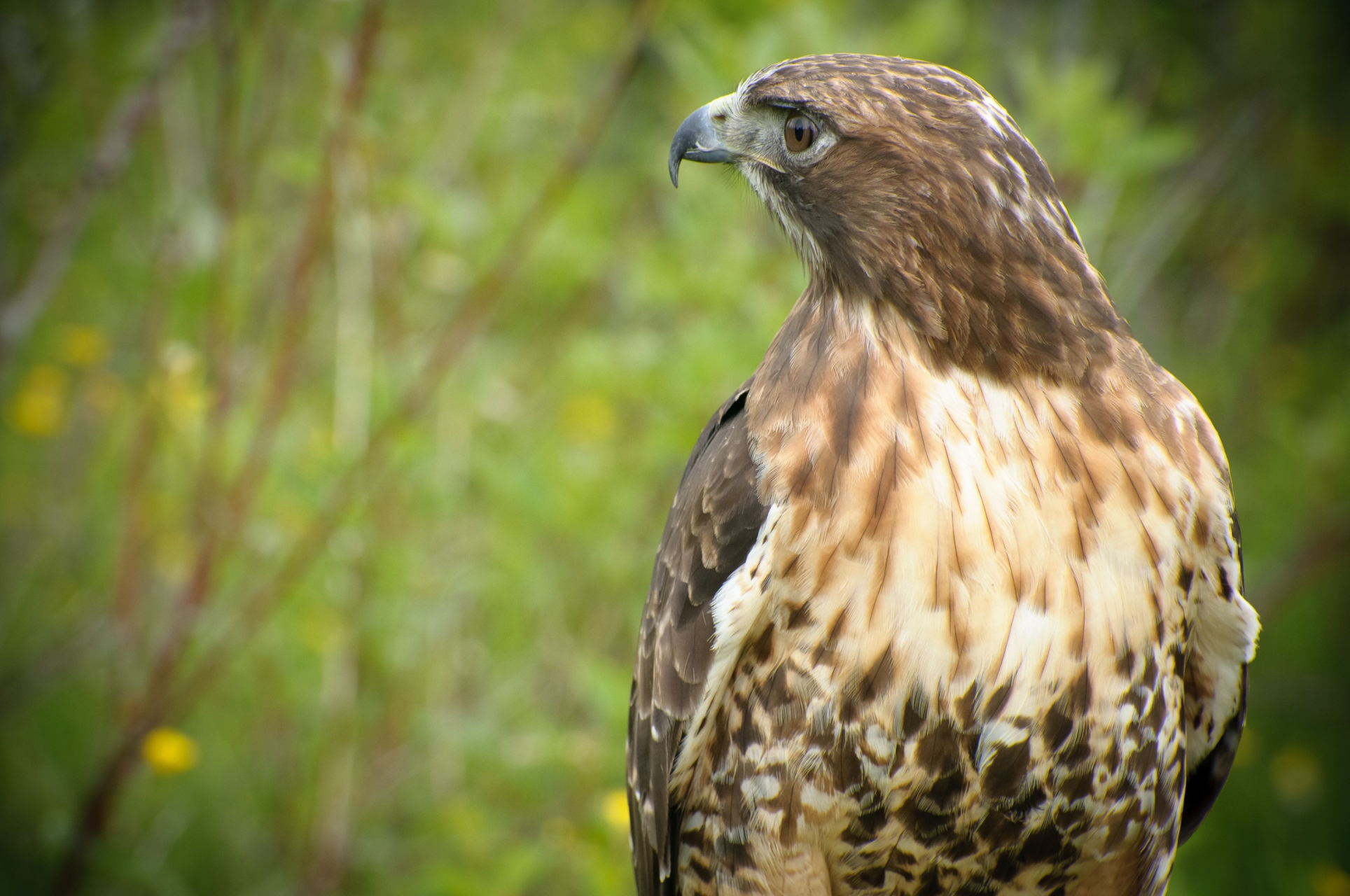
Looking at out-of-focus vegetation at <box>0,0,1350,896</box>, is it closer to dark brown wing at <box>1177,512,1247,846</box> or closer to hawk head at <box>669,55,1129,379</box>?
hawk head at <box>669,55,1129,379</box>

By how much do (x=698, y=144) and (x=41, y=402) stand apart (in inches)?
126

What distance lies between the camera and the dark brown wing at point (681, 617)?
1.86 meters

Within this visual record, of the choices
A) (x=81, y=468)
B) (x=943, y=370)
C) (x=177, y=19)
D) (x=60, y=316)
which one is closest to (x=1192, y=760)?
(x=943, y=370)

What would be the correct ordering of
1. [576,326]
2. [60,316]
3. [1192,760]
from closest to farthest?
[1192,760] → [576,326] → [60,316]

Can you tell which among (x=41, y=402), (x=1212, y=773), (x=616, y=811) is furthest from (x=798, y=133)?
(x=41, y=402)

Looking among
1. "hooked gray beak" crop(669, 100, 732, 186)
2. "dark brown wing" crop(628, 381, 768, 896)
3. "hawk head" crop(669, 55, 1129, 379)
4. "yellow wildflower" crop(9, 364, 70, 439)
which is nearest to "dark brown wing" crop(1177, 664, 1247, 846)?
"hawk head" crop(669, 55, 1129, 379)

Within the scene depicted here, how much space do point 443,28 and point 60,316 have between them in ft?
7.09

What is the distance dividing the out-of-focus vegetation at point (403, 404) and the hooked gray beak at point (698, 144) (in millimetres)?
374

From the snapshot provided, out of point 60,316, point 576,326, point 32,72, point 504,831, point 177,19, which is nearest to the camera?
point 177,19

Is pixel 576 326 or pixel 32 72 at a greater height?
pixel 32 72

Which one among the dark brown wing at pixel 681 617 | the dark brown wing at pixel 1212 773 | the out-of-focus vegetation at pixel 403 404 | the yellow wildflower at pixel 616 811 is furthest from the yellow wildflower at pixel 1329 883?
the dark brown wing at pixel 681 617

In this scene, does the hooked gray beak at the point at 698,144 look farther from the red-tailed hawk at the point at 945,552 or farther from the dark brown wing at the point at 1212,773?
the dark brown wing at the point at 1212,773

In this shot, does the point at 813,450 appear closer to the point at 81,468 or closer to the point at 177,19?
the point at 177,19

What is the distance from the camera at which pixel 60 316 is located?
15.4 feet
